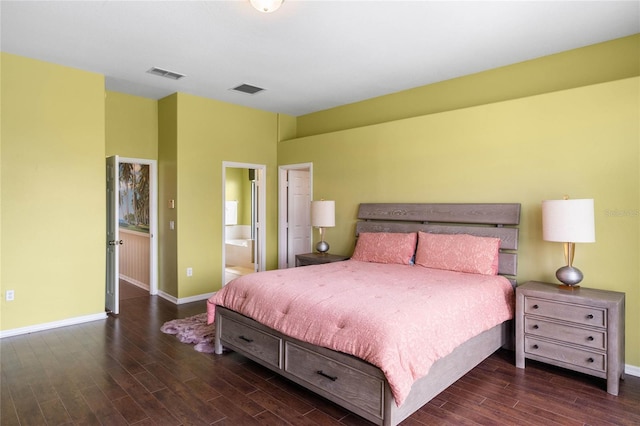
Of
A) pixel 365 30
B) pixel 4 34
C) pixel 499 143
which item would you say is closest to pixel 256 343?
pixel 365 30

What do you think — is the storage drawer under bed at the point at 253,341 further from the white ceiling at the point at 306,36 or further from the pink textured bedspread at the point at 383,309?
the white ceiling at the point at 306,36

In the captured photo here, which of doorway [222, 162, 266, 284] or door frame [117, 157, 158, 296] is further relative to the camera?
doorway [222, 162, 266, 284]

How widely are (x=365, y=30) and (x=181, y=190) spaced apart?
3318 millimetres

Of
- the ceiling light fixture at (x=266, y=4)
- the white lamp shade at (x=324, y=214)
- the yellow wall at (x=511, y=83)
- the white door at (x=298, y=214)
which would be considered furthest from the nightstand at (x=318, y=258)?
the ceiling light fixture at (x=266, y=4)

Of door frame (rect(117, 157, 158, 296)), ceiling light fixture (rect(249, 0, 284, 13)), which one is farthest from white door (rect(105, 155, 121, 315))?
ceiling light fixture (rect(249, 0, 284, 13))

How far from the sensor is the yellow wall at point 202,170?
5.18 metres

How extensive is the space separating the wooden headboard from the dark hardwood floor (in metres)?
1.01

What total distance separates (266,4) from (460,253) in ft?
9.24

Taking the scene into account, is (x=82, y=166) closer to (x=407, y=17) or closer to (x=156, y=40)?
(x=156, y=40)

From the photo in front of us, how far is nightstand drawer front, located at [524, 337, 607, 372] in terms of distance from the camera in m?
2.78

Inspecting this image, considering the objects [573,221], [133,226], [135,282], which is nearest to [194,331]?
[135,282]

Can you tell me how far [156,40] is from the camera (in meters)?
3.42

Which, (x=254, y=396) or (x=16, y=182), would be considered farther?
(x=16, y=182)

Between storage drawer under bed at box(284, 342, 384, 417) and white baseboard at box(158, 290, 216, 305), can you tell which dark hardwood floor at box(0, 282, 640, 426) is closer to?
storage drawer under bed at box(284, 342, 384, 417)
